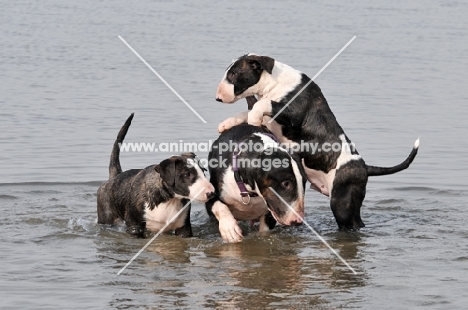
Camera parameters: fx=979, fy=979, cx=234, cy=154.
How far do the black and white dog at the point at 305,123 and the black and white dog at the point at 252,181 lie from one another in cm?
32

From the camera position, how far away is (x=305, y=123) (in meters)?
9.35

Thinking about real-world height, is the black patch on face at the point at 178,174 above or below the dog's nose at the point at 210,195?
above

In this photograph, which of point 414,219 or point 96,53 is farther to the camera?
point 96,53

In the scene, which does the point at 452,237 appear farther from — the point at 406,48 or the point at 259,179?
the point at 406,48

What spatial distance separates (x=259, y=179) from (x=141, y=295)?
1.66 metres

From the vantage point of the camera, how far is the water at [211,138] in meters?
7.53

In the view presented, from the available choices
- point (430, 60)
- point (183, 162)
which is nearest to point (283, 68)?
point (183, 162)

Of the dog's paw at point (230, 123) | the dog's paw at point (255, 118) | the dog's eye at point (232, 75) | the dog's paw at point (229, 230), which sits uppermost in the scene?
the dog's eye at point (232, 75)

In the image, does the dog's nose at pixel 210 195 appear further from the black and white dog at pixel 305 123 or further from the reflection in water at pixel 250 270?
the black and white dog at pixel 305 123

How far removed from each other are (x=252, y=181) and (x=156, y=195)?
966mm

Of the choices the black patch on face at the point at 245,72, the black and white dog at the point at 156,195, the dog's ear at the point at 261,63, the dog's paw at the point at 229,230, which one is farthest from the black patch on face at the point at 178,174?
the dog's ear at the point at 261,63

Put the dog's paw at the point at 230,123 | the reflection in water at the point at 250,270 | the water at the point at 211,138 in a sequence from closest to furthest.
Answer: the reflection in water at the point at 250,270, the water at the point at 211,138, the dog's paw at the point at 230,123

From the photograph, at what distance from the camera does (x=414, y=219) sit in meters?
10.2

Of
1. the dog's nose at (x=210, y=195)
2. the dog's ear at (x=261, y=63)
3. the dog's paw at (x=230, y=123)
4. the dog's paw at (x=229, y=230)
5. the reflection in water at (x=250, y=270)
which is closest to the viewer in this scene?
the reflection in water at (x=250, y=270)
